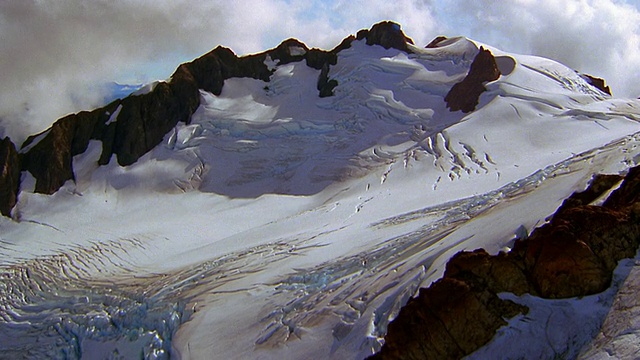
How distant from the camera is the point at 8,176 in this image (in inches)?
1411

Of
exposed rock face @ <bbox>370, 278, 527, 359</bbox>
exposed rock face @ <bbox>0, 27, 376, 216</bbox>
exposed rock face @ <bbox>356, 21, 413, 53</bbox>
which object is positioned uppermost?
exposed rock face @ <bbox>356, 21, 413, 53</bbox>

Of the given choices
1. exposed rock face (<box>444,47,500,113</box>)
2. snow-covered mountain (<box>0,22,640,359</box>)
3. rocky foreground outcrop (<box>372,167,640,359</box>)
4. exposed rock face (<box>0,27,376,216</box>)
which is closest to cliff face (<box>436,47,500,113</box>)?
exposed rock face (<box>444,47,500,113</box>)

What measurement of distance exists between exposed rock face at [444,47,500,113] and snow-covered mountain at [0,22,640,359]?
5.2 inches

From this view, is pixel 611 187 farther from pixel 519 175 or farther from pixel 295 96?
pixel 295 96

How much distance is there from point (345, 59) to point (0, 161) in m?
25.6

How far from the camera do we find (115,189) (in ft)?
122

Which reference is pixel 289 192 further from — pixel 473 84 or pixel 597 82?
pixel 597 82

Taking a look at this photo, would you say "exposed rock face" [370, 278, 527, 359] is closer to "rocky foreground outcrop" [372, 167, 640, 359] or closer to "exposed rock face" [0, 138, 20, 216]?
"rocky foreground outcrop" [372, 167, 640, 359]

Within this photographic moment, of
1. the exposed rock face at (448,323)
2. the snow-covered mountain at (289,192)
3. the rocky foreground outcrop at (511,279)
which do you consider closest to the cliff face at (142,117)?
the snow-covered mountain at (289,192)

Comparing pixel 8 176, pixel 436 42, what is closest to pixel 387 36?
pixel 436 42

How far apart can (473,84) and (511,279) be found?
1236 inches

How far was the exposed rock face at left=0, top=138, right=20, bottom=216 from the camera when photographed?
34.3 metres

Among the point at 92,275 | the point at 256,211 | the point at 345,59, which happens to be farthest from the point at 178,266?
the point at 345,59

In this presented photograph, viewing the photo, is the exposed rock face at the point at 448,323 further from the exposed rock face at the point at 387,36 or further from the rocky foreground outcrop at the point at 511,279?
the exposed rock face at the point at 387,36
